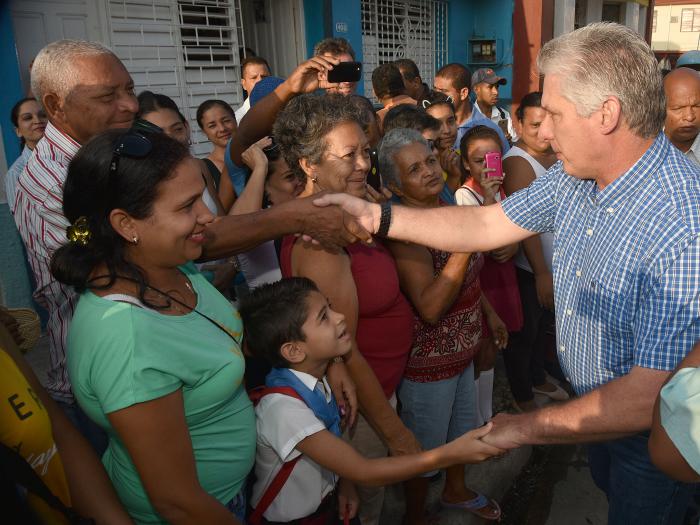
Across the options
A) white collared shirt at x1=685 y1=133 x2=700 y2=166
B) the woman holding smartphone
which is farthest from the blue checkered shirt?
white collared shirt at x1=685 y1=133 x2=700 y2=166

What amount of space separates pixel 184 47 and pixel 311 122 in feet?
15.5

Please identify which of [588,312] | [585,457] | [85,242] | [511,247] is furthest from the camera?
[585,457]

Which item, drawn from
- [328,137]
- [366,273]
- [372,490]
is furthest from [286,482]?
[328,137]

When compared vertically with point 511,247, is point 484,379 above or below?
below

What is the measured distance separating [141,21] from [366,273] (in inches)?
Answer: 189

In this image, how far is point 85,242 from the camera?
156cm

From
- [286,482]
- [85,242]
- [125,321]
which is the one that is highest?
[85,242]

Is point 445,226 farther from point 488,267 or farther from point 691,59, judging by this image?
point 691,59

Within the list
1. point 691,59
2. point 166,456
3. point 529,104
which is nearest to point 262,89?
point 529,104

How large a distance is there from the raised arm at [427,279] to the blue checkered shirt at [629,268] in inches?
16.3

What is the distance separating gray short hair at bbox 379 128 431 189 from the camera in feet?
9.07

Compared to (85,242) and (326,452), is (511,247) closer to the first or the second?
(326,452)

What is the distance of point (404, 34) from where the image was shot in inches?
379

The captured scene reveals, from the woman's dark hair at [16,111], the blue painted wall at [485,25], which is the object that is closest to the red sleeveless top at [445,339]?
the woman's dark hair at [16,111]
